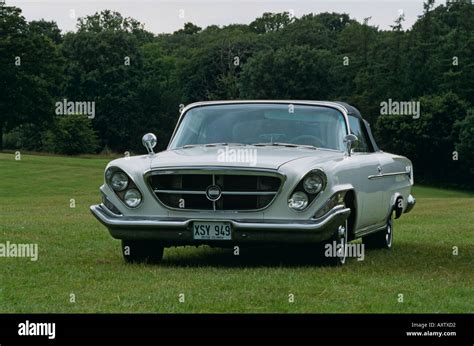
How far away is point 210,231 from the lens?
9156 mm

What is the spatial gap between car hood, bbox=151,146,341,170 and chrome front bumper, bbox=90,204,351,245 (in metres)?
0.52

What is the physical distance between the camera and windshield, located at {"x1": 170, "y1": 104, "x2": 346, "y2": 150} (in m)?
10.5

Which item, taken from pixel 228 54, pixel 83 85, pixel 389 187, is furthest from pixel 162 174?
pixel 228 54

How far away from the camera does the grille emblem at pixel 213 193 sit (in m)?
9.20

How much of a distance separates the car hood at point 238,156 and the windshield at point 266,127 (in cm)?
33

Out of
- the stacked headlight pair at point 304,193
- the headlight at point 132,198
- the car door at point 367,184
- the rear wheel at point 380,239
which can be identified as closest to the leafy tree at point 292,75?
the rear wheel at point 380,239

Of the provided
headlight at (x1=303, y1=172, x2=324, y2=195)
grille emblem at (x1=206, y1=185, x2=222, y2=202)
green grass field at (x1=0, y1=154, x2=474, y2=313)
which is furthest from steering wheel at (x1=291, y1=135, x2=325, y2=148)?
grille emblem at (x1=206, y1=185, x2=222, y2=202)

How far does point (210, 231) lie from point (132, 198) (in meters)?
0.86

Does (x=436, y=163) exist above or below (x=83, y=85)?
below

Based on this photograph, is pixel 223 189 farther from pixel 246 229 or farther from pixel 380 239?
pixel 380 239

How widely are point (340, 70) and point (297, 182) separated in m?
87.0

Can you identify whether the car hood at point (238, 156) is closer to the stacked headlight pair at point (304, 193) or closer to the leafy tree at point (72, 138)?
the stacked headlight pair at point (304, 193)
